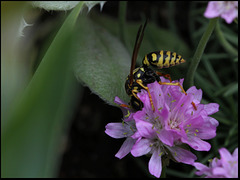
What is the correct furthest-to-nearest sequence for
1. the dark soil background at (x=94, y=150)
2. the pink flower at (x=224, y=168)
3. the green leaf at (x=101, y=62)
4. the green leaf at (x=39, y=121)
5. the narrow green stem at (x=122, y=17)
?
1. the dark soil background at (x=94, y=150)
2. the narrow green stem at (x=122, y=17)
3. the green leaf at (x=101, y=62)
4. the pink flower at (x=224, y=168)
5. the green leaf at (x=39, y=121)

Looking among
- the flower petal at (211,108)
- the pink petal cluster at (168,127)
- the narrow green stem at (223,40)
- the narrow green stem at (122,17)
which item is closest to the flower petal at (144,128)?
the pink petal cluster at (168,127)

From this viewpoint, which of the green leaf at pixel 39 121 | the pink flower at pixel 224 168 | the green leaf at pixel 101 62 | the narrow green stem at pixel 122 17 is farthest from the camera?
the narrow green stem at pixel 122 17

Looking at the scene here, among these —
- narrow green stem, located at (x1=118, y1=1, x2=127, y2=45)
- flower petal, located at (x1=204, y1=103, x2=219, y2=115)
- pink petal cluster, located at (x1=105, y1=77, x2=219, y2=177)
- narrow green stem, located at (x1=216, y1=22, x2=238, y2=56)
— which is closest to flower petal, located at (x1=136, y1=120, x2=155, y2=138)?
pink petal cluster, located at (x1=105, y1=77, x2=219, y2=177)

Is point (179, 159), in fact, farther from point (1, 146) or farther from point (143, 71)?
point (1, 146)

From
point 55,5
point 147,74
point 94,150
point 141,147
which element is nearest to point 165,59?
point 147,74

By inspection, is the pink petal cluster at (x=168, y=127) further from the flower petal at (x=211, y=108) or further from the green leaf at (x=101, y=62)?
the green leaf at (x=101, y=62)

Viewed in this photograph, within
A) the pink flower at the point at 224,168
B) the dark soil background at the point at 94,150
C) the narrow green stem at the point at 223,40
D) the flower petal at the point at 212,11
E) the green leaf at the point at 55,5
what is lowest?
the dark soil background at the point at 94,150

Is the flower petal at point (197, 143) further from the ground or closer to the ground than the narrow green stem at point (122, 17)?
closer to the ground
